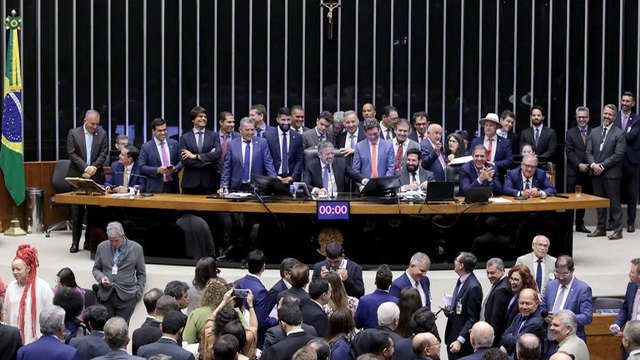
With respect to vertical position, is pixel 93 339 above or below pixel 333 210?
below

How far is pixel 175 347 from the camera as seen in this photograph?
6992 millimetres

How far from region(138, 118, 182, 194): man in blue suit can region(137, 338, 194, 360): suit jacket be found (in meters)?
5.34

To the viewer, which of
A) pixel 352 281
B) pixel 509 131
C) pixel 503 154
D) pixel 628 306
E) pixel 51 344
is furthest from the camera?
pixel 509 131

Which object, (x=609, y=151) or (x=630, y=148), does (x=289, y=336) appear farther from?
(x=630, y=148)

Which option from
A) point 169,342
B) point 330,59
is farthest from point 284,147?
point 169,342

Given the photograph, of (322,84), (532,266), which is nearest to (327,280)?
(532,266)

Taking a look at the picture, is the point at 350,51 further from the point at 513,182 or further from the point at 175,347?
the point at 175,347

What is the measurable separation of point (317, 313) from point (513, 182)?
4911mm

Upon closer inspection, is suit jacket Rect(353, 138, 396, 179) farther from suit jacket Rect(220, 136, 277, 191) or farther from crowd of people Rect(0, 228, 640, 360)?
crowd of people Rect(0, 228, 640, 360)

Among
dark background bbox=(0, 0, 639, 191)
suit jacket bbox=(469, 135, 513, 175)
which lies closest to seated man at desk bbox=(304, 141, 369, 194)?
suit jacket bbox=(469, 135, 513, 175)

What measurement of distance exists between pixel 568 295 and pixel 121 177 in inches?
221

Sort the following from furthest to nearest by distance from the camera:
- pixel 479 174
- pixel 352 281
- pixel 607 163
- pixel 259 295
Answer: pixel 607 163, pixel 479 174, pixel 352 281, pixel 259 295

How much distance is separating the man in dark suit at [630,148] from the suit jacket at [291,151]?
13.4 feet

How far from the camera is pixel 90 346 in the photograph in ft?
23.9
